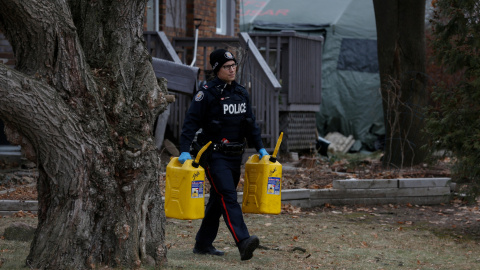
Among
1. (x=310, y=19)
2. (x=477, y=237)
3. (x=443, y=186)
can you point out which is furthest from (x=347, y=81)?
(x=477, y=237)

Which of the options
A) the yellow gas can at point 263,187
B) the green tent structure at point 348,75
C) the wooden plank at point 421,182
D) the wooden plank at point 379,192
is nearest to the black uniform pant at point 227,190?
the yellow gas can at point 263,187

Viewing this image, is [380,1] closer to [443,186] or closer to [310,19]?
[443,186]

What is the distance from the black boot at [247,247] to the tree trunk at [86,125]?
36.2 inches

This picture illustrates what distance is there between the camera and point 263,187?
623cm

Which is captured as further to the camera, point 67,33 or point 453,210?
point 453,210

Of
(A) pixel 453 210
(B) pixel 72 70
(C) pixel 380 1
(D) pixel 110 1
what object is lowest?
(A) pixel 453 210

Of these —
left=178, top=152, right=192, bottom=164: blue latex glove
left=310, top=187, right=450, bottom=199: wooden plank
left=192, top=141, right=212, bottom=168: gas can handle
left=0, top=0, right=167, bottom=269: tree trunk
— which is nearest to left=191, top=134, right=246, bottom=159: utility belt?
left=192, top=141, right=212, bottom=168: gas can handle

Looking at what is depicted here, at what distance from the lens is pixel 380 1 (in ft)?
38.6

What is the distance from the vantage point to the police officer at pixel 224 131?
6.17 meters

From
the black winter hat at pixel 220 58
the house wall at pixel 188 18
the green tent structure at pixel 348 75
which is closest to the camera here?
the black winter hat at pixel 220 58

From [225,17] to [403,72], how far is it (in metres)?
6.69

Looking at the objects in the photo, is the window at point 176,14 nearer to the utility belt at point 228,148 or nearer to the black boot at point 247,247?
the utility belt at point 228,148

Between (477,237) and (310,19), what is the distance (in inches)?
508

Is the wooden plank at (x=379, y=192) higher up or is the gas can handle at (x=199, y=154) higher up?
the gas can handle at (x=199, y=154)
